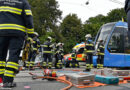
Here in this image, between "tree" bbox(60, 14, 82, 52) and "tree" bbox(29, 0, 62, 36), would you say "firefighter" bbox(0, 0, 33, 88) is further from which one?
"tree" bbox(60, 14, 82, 52)

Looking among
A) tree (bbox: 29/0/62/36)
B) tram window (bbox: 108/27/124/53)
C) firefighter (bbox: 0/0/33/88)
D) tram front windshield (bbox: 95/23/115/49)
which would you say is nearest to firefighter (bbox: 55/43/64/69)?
tram front windshield (bbox: 95/23/115/49)

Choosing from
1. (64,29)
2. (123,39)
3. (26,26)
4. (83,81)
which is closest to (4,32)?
(26,26)

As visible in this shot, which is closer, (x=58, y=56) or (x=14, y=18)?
(x=14, y=18)

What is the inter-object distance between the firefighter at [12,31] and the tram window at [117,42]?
28.6ft

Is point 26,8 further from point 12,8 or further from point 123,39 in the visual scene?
point 123,39

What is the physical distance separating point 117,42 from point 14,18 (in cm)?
923

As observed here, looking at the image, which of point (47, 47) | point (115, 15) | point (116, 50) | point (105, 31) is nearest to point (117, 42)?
point (116, 50)

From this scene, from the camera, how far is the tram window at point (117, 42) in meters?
11.7

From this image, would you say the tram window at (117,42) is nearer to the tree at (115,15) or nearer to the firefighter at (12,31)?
the firefighter at (12,31)

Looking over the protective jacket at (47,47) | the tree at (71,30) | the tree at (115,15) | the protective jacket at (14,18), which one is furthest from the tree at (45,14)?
the protective jacket at (14,18)

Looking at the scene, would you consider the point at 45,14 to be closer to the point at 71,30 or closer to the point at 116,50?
the point at 71,30

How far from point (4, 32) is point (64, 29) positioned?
1486 inches

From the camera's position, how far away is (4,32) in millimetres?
3711

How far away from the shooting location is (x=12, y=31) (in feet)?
12.3
